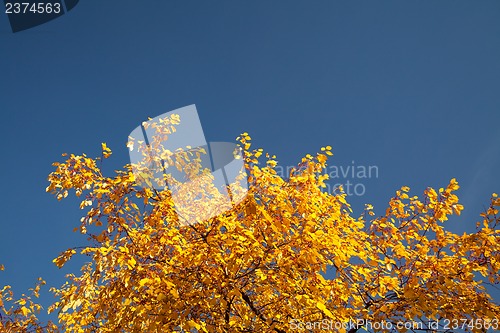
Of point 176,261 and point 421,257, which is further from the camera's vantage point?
point 421,257

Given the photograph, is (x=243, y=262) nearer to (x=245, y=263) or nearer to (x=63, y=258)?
(x=245, y=263)

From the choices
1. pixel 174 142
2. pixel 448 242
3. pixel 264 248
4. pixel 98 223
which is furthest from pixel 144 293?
pixel 448 242

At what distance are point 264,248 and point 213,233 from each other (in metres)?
0.81

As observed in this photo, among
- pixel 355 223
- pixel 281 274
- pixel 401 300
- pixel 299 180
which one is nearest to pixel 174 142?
pixel 299 180

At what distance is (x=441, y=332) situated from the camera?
6277 millimetres

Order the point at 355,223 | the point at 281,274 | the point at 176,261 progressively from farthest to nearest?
the point at 355,223 → the point at 176,261 → the point at 281,274

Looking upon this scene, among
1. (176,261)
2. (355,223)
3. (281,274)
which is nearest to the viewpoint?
(281,274)

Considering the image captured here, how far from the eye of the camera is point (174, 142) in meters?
Result: 6.38

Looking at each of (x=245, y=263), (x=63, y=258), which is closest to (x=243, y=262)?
(x=245, y=263)

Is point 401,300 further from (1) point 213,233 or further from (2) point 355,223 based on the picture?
(1) point 213,233

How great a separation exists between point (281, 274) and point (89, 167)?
307 cm

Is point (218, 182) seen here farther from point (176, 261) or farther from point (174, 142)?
point (176, 261)

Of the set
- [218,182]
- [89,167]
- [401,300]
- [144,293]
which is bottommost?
[144,293]

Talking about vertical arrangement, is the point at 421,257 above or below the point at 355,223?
below
